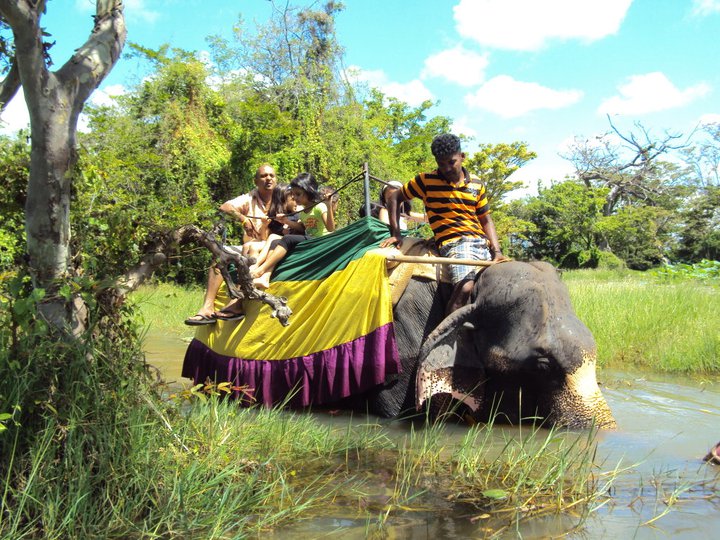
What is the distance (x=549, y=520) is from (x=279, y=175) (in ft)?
44.7

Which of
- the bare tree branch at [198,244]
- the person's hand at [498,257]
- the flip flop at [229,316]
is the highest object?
the person's hand at [498,257]

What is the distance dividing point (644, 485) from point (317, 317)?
2862 mm

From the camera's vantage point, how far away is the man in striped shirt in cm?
538

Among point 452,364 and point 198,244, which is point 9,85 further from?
point 452,364

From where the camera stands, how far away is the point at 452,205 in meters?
5.52

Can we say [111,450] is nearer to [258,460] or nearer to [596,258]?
[258,460]

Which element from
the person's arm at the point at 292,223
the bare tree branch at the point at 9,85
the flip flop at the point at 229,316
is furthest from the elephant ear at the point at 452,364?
the bare tree branch at the point at 9,85

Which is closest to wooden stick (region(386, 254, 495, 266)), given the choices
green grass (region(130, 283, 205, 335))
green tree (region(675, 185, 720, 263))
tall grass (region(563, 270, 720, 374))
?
tall grass (region(563, 270, 720, 374))

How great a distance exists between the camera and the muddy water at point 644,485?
3291 millimetres

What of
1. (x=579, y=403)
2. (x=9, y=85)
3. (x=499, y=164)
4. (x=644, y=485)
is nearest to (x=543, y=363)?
(x=579, y=403)

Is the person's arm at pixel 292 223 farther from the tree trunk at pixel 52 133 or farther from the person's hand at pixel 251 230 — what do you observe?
the tree trunk at pixel 52 133

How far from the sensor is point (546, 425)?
473cm

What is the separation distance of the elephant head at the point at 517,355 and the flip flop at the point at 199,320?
8.15 ft

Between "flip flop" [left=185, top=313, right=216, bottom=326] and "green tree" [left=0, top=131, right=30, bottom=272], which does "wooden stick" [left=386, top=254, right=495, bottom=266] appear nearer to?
"flip flop" [left=185, top=313, right=216, bottom=326]
